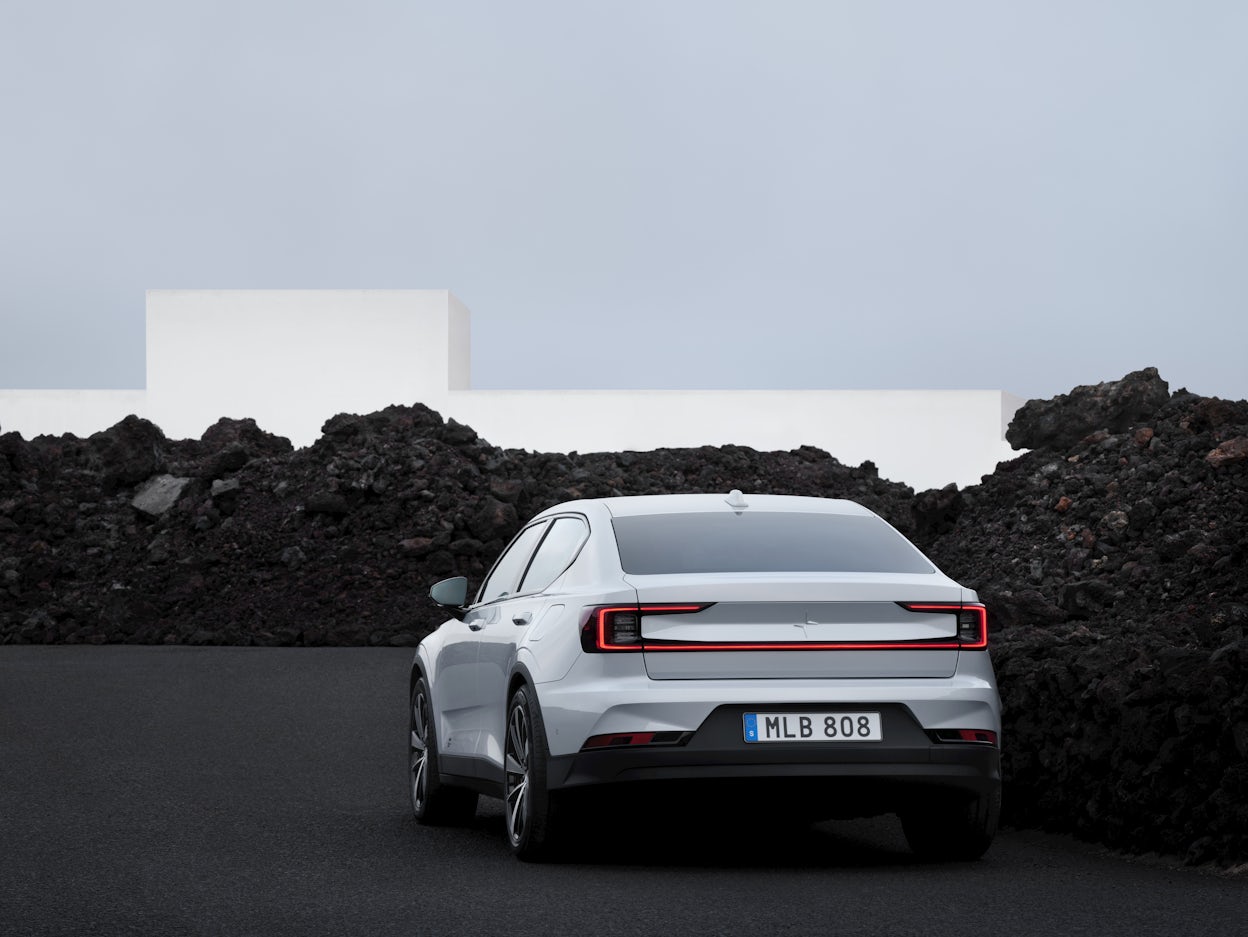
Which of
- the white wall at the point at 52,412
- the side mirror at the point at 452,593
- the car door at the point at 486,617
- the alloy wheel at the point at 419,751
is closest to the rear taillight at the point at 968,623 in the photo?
the car door at the point at 486,617

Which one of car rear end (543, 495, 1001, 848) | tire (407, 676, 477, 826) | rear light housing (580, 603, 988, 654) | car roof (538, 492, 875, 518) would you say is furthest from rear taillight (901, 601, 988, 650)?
tire (407, 676, 477, 826)

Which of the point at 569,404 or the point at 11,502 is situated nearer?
the point at 11,502

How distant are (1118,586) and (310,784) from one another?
34.6 ft

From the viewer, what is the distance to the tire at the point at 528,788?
25.4ft

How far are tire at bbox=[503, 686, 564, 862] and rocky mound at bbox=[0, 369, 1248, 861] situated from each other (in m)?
2.95

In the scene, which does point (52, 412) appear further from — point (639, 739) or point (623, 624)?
point (639, 739)

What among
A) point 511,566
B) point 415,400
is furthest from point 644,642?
point 415,400

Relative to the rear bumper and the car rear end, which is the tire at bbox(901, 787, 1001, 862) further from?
the rear bumper

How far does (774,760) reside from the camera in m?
7.36

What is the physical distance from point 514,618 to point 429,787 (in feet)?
5.82

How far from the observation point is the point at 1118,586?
63.0ft

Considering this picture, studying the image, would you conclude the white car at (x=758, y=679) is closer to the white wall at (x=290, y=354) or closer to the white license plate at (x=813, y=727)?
the white license plate at (x=813, y=727)

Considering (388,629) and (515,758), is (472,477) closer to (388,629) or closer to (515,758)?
(388,629)

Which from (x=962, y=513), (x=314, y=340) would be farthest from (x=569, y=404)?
(x=962, y=513)
